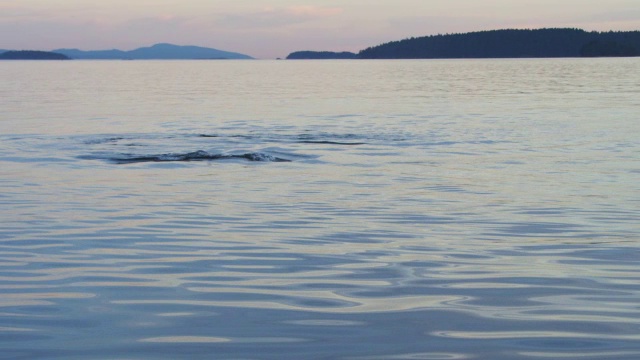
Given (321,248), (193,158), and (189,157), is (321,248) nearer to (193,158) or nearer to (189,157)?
(193,158)

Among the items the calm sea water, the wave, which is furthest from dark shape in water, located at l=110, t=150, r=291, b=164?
the calm sea water

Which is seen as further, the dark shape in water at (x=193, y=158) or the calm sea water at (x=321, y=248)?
the dark shape in water at (x=193, y=158)

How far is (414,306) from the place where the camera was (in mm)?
8938

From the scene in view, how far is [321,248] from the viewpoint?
39.0 ft

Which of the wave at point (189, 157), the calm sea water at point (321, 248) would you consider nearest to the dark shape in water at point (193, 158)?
the wave at point (189, 157)

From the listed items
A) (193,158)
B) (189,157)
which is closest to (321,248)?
(193,158)

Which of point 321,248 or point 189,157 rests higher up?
point 321,248

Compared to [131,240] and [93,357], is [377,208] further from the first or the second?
[93,357]

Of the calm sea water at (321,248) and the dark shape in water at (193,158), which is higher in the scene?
the calm sea water at (321,248)

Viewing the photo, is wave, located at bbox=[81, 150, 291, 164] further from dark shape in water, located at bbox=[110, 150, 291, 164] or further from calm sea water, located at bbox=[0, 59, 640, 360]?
calm sea water, located at bbox=[0, 59, 640, 360]

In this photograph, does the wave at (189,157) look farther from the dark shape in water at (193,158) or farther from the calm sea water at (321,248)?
the calm sea water at (321,248)

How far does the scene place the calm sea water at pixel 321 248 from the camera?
7.96 meters

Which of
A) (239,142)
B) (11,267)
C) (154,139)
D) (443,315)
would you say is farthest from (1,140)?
(443,315)

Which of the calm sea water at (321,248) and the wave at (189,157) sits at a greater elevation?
the calm sea water at (321,248)
